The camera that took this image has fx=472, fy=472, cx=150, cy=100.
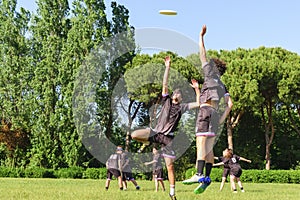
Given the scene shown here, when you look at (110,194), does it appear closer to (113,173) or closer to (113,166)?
(113,173)

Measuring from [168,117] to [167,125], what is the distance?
0.18 metres

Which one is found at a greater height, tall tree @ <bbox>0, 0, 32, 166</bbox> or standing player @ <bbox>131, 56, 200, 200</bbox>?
tall tree @ <bbox>0, 0, 32, 166</bbox>

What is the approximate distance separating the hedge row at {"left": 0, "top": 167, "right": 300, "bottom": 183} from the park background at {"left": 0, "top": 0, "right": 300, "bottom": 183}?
111mm

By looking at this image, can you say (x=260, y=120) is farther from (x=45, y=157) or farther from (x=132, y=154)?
(x=45, y=157)

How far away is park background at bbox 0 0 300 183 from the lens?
34281 mm

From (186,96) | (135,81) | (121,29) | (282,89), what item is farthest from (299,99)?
(121,29)

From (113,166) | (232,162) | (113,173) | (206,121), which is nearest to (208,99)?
(206,121)

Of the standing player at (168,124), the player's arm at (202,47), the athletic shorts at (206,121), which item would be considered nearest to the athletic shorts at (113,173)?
the standing player at (168,124)

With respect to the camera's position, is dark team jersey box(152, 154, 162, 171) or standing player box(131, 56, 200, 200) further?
dark team jersey box(152, 154, 162, 171)

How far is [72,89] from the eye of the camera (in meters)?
37.3

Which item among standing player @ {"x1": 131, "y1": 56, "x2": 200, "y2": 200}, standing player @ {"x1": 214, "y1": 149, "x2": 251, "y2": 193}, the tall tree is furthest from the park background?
A: standing player @ {"x1": 131, "y1": 56, "x2": 200, "y2": 200}

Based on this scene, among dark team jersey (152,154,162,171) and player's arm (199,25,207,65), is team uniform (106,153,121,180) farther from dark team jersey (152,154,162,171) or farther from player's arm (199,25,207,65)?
player's arm (199,25,207,65)

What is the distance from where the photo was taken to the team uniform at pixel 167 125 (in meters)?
10.3

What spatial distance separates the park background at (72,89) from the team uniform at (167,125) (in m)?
20.5
